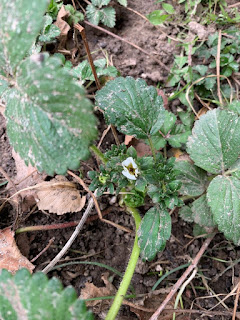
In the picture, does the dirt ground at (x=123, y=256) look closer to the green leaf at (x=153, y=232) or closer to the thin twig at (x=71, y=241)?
the thin twig at (x=71, y=241)

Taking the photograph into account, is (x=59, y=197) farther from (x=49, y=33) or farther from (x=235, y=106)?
(x=235, y=106)

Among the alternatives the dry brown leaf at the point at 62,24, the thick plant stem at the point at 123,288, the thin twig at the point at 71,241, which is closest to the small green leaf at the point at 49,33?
the dry brown leaf at the point at 62,24

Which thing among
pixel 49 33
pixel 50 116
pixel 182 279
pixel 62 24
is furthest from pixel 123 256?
pixel 62 24

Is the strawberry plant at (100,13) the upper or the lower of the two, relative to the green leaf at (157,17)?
upper

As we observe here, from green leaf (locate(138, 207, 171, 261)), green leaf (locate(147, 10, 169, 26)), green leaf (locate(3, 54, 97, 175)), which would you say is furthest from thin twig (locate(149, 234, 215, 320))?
green leaf (locate(147, 10, 169, 26))

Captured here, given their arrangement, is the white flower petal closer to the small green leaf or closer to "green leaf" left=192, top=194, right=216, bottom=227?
"green leaf" left=192, top=194, right=216, bottom=227

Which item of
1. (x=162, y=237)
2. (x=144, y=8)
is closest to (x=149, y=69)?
(x=144, y=8)
